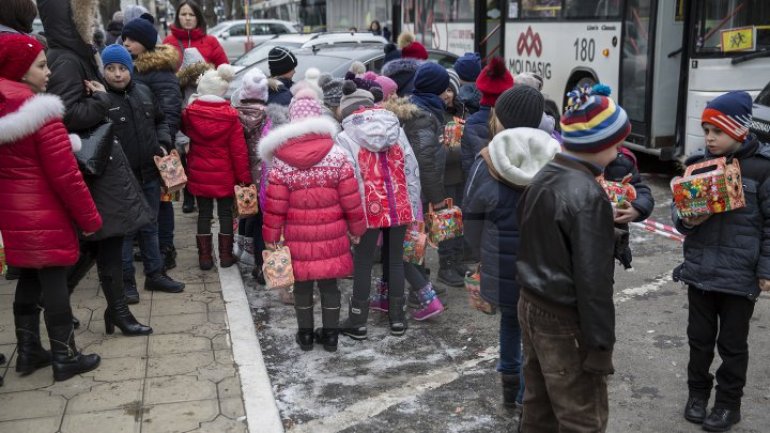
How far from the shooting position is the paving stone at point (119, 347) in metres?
4.60

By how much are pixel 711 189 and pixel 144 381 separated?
3.11m

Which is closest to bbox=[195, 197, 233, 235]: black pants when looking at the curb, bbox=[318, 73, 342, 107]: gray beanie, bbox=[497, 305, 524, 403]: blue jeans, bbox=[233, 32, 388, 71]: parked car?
the curb

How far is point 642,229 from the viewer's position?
7.44 m

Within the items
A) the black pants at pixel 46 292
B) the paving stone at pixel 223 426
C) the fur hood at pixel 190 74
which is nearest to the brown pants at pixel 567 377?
the paving stone at pixel 223 426

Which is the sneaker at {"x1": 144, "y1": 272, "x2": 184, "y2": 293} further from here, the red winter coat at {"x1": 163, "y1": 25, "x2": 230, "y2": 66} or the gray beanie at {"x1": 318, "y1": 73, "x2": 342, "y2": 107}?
the red winter coat at {"x1": 163, "y1": 25, "x2": 230, "y2": 66}

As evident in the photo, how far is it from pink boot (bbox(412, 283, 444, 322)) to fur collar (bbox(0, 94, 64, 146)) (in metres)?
2.61

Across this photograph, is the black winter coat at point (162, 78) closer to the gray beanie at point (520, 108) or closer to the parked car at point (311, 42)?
the gray beanie at point (520, 108)

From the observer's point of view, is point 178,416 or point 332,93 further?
point 332,93

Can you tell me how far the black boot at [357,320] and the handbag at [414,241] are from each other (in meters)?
0.47

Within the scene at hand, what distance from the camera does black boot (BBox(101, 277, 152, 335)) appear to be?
15.6 feet

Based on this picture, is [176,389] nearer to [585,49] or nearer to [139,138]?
[139,138]

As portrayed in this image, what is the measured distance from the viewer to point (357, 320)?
5.04 m

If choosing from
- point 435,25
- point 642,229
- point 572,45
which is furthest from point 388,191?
point 435,25

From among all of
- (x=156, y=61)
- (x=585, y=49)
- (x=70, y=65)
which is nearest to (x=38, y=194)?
(x=70, y=65)
